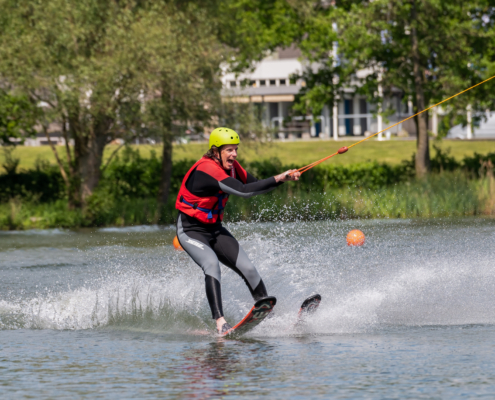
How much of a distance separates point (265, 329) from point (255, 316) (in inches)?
17.5

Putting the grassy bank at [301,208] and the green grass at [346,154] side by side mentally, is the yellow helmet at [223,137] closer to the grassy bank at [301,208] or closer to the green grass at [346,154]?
the grassy bank at [301,208]

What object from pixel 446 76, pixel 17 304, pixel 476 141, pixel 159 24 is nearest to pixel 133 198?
pixel 159 24

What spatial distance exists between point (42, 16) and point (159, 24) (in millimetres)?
2591

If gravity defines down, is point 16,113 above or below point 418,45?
below

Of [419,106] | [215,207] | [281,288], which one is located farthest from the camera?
[419,106]

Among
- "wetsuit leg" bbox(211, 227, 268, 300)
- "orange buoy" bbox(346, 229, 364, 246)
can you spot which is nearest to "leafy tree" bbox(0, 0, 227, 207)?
"orange buoy" bbox(346, 229, 364, 246)

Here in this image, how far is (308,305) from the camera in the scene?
770 cm

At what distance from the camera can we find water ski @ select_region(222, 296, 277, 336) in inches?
282

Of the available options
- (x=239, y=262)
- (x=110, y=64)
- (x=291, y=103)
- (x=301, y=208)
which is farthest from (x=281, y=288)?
(x=291, y=103)

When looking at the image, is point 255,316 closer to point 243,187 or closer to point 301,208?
point 243,187

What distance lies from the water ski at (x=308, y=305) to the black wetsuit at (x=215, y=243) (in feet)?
1.24

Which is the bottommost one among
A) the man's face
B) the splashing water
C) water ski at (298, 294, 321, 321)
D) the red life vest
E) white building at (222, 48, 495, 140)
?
the splashing water

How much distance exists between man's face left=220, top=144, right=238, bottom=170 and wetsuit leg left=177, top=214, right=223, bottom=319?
0.70 meters

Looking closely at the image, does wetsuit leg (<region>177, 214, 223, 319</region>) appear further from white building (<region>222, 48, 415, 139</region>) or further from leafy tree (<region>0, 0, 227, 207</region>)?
white building (<region>222, 48, 415, 139</region>)
